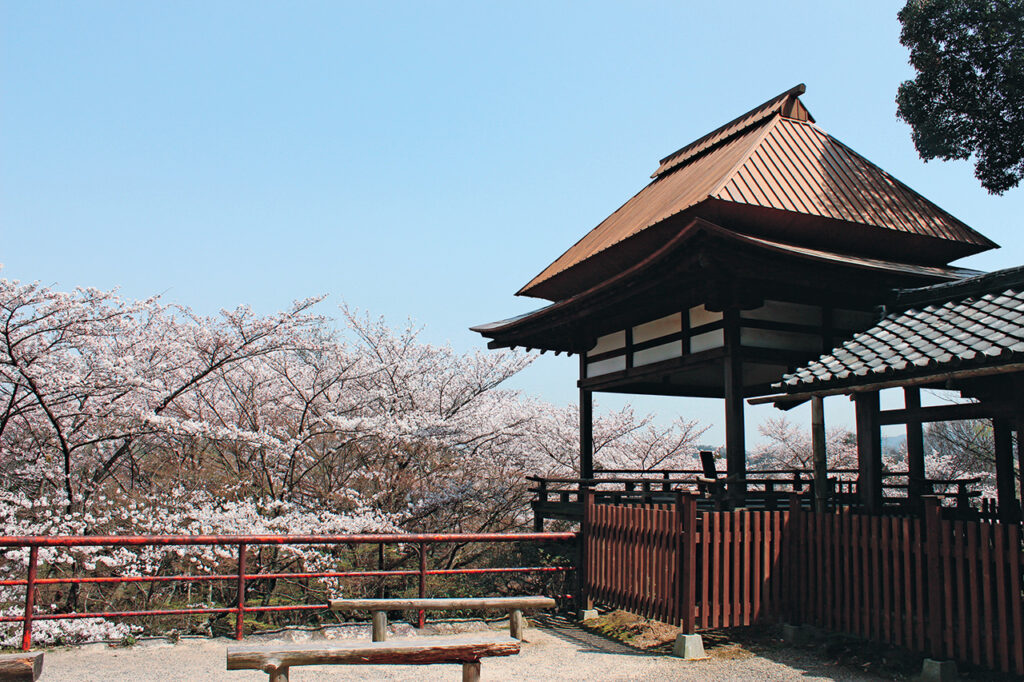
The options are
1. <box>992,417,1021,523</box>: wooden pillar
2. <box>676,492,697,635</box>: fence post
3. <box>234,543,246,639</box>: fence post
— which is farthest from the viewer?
<box>992,417,1021,523</box>: wooden pillar

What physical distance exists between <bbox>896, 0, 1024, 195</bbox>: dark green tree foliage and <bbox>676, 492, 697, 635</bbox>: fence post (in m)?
12.1

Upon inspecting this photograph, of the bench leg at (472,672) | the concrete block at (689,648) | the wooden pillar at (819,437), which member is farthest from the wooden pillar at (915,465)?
the bench leg at (472,672)

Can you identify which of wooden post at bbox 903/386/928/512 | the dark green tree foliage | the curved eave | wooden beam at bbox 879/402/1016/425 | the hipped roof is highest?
the dark green tree foliage

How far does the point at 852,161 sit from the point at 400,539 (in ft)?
27.2

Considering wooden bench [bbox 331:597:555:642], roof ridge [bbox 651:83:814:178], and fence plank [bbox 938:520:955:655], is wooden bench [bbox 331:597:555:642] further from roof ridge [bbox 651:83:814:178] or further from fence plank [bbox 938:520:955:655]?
roof ridge [bbox 651:83:814:178]

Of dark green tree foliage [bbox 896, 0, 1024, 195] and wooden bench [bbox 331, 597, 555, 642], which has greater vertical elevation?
dark green tree foliage [bbox 896, 0, 1024, 195]

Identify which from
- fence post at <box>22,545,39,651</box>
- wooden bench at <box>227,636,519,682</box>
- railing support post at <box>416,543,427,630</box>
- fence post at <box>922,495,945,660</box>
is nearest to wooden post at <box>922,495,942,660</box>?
fence post at <box>922,495,945,660</box>

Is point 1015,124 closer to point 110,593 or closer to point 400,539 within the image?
point 400,539

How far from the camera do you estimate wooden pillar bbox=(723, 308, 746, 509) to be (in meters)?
8.02

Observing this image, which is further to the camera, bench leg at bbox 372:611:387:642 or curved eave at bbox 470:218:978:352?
curved eave at bbox 470:218:978:352

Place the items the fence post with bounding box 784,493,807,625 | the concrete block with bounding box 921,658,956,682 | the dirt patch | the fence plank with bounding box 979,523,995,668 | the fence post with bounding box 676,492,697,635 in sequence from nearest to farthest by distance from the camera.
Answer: the fence plank with bounding box 979,523,995,668
the concrete block with bounding box 921,658,956,682
the dirt patch
the fence post with bounding box 676,492,697,635
the fence post with bounding box 784,493,807,625

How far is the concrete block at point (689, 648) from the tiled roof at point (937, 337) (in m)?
2.57

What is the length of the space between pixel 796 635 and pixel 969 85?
12.5m

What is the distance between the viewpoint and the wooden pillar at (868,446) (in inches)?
271
